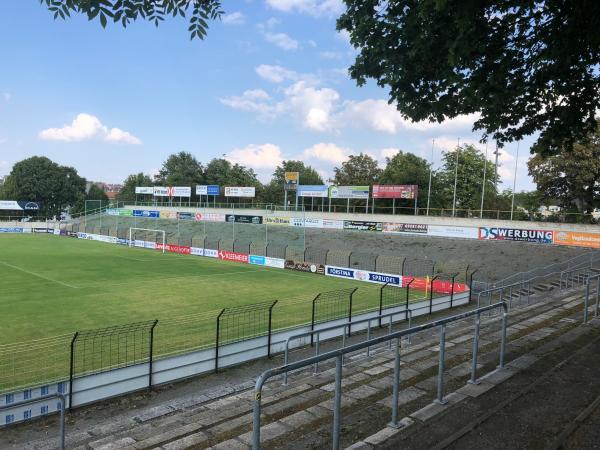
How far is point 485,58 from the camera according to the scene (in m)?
9.68

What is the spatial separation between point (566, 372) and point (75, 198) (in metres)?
102

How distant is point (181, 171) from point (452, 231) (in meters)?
80.2

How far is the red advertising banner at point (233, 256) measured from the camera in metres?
40.3

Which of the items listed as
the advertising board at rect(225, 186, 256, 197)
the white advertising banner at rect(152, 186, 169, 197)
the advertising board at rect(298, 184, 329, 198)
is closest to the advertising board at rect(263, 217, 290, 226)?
the advertising board at rect(298, 184, 329, 198)

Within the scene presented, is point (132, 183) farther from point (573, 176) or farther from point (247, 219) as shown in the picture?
point (573, 176)

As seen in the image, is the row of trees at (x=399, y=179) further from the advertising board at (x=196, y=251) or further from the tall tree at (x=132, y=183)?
the advertising board at (x=196, y=251)

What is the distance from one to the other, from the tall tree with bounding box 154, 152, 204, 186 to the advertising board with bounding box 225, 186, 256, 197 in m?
35.1

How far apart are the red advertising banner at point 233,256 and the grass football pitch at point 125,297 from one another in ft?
5.37

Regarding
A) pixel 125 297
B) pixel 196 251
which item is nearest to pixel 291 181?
pixel 196 251

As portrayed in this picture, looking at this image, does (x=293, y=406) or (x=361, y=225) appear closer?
(x=293, y=406)

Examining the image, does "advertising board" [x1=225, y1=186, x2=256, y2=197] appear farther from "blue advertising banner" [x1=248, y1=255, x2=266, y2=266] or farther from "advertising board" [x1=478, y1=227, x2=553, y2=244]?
"advertising board" [x1=478, y1=227, x2=553, y2=244]

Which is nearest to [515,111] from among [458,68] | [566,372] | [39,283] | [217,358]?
[458,68]

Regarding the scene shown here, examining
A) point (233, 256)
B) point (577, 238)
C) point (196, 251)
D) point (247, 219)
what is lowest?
point (196, 251)

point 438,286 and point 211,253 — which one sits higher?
point 438,286
